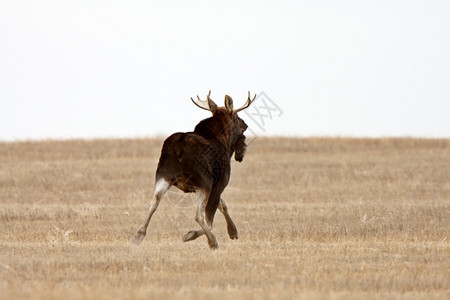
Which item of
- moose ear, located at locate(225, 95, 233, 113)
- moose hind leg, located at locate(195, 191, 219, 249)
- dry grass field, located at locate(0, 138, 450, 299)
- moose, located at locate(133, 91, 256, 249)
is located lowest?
dry grass field, located at locate(0, 138, 450, 299)

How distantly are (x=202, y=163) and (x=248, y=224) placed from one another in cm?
566

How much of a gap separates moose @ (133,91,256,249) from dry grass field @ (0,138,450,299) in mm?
525

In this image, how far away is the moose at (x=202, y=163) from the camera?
458 inches

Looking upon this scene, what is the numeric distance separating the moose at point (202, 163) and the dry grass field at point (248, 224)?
525mm

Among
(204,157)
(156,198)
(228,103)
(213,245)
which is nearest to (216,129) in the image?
(228,103)

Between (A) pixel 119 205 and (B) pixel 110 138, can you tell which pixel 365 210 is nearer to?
(A) pixel 119 205

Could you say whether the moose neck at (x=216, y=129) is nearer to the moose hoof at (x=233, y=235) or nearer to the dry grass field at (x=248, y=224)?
the moose hoof at (x=233, y=235)

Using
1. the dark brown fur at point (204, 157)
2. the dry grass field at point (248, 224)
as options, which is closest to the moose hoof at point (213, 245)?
the dry grass field at point (248, 224)

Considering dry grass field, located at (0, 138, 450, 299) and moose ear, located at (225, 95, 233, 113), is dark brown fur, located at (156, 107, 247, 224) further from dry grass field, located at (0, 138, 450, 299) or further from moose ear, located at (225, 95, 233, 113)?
dry grass field, located at (0, 138, 450, 299)

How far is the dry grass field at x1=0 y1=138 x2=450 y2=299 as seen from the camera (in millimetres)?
8953

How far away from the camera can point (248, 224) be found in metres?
17.2

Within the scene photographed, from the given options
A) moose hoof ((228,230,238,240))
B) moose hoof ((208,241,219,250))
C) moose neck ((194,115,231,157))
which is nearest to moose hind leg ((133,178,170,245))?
moose hoof ((208,241,219,250))

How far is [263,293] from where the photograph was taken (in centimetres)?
816

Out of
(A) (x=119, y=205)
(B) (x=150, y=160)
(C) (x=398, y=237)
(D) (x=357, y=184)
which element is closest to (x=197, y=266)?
(C) (x=398, y=237)
